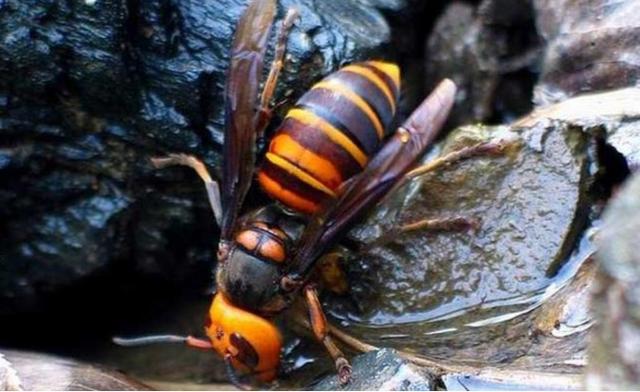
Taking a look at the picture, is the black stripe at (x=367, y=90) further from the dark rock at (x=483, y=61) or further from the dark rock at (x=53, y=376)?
the dark rock at (x=53, y=376)

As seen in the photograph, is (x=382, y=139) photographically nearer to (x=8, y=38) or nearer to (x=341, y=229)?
(x=341, y=229)

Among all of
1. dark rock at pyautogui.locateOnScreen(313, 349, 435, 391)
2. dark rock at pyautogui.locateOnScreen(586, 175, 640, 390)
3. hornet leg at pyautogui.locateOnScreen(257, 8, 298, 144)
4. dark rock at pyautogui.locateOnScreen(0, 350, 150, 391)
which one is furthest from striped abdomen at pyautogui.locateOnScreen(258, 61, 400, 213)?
dark rock at pyautogui.locateOnScreen(586, 175, 640, 390)

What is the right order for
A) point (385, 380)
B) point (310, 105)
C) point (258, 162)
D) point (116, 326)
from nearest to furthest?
point (385, 380)
point (310, 105)
point (258, 162)
point (116, 326)

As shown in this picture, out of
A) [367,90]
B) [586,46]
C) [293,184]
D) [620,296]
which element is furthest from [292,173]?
[620,296]

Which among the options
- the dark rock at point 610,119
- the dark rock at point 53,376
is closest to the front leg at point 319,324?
the dark rock at point 53,376

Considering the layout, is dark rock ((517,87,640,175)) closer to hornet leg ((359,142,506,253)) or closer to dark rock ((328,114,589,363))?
dark rock ((328,114,589,363))

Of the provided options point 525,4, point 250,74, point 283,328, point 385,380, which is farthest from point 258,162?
point 525,4
